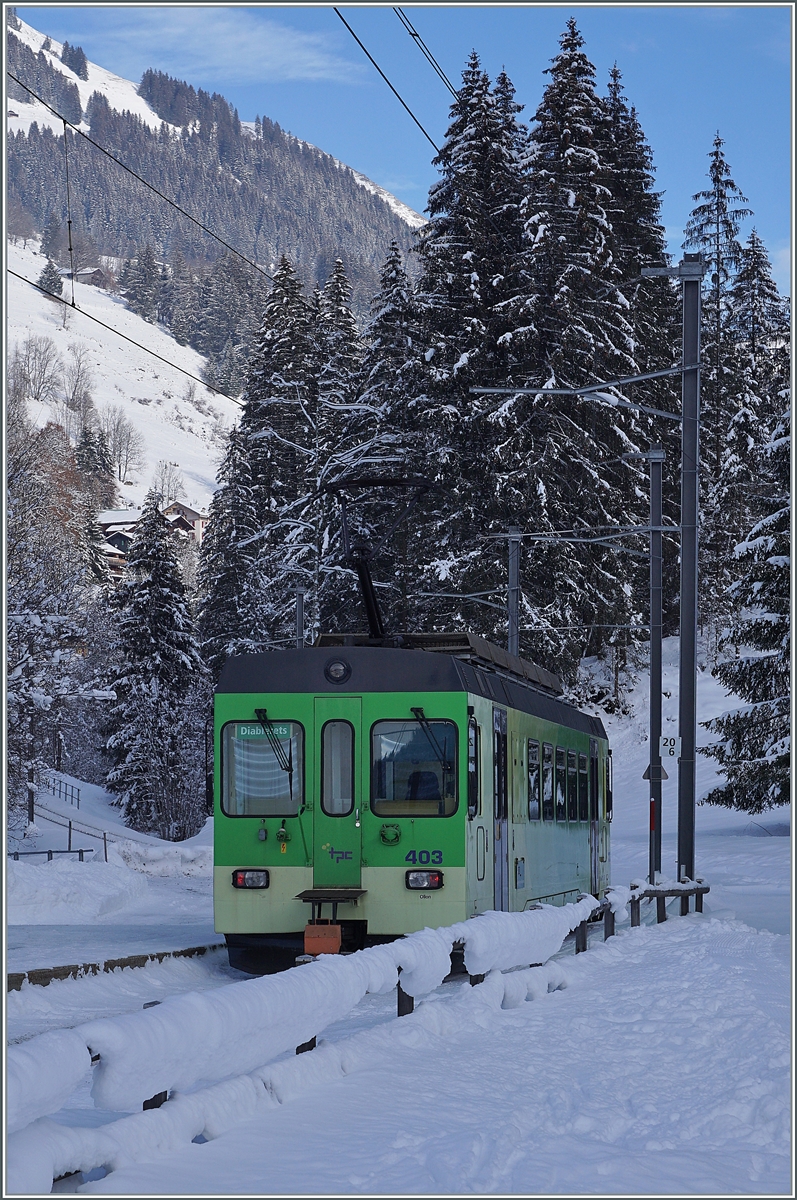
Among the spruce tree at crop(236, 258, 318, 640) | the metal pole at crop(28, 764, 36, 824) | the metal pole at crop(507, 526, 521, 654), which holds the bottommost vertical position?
the metal pole at crop(28, 764, 36, 824)

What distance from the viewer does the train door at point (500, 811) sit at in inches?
620

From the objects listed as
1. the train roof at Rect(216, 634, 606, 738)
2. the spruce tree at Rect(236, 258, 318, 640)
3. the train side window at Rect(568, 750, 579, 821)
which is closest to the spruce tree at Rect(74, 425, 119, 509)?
the spruce tree at Rect(236, 258, 318, 640)

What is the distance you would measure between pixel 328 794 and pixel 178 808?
51.8 metres

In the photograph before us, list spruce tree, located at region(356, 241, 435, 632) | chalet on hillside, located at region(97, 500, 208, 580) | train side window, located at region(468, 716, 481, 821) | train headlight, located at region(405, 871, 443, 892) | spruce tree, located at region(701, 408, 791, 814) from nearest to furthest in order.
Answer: train headlight, located at region(405, 871, 443, 892), train side window, located at region(468, 716, 481, 821), spruce tree, located at region(701, 408, 791, 814), spruce tree, located at region(356, 241, 435, 632), chalet on hillside, located at region(97, 500, 208, 580)

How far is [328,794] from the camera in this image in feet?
47.7

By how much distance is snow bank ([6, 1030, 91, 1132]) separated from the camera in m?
5.18

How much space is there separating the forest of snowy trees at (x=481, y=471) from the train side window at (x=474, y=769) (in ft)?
55.9

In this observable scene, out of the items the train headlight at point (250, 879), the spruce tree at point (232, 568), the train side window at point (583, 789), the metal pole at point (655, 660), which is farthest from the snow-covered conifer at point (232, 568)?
the train headlight at point (250, 879)

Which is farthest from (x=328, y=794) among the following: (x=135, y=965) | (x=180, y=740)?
(x=180, y=740)

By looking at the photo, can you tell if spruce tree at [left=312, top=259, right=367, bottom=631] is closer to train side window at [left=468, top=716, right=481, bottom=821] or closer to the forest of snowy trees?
the forest of snowy trees

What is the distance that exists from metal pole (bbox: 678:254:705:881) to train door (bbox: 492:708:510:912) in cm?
652

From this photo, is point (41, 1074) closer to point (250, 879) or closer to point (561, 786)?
point (250, 879)

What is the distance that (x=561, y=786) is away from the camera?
2050 centimetres

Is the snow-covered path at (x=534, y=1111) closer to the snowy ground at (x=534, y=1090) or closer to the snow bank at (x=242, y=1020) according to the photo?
the snowy ground at (x=534, y=1090)
